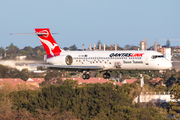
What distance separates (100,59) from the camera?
65.8 m

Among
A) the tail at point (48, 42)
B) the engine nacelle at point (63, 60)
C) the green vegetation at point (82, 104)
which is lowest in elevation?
the green vegetation at point (82, 104)

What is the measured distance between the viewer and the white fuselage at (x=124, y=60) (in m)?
62.5

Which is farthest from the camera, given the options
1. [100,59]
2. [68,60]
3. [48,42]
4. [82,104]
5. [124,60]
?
[82,104]

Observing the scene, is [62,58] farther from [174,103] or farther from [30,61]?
[174,103]

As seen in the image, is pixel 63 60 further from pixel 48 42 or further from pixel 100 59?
pixel 100 59

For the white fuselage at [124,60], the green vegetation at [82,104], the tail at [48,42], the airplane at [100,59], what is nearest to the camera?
the white fuselage at [124,60]

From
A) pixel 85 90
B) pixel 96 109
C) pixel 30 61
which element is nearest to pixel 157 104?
pixel 85 90

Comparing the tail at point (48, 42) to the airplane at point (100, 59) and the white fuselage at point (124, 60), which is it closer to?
the airplane at point (100, 59)

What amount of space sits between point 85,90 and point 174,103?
32.4 metres

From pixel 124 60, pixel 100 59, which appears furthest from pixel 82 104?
pixel 124 60

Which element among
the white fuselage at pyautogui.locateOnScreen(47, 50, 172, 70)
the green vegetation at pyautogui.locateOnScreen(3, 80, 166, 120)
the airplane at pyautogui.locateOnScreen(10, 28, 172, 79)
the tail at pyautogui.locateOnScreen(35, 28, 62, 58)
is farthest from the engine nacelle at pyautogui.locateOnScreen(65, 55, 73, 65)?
the green vegetation at pyautogui.locateOnScreen(3, 80, 166, 120)

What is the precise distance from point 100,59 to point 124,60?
4183 mm

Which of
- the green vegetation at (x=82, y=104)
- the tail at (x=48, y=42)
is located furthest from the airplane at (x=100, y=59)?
the green vegetation at (x=82, y=104)

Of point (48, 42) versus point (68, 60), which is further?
point (48, 42)
